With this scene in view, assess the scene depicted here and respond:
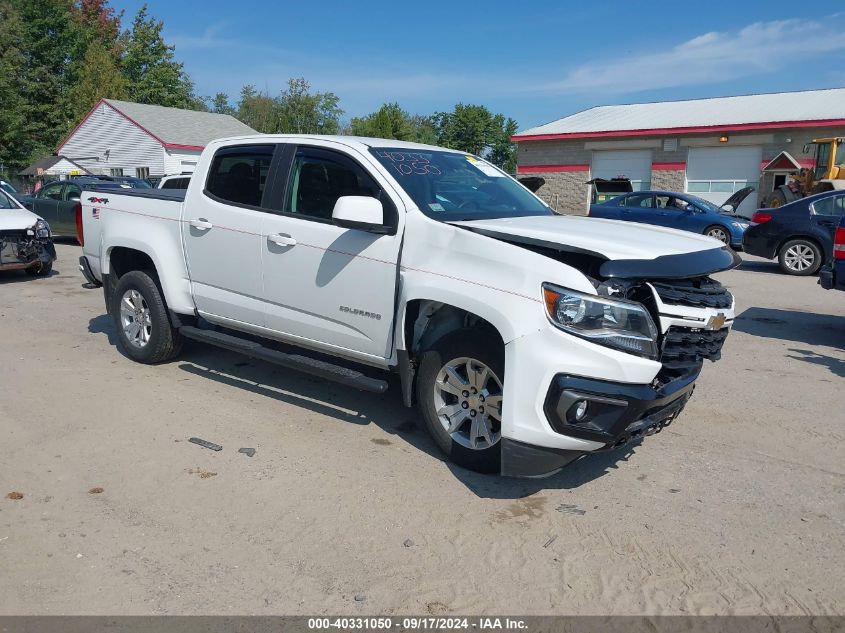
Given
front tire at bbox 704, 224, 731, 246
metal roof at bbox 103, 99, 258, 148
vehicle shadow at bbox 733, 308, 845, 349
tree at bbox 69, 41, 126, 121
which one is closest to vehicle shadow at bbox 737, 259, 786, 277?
front tire at bbox 704, 224, 731, 246

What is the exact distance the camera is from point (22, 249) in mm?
11164

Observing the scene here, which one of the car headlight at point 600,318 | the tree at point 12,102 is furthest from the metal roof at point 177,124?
the car headlight at point 600,318

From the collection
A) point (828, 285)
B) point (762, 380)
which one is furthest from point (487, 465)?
point (828, 285)

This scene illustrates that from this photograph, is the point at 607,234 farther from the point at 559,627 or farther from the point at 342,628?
the point at 342,628

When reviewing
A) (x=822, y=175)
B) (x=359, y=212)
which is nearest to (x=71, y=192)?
(x=359, y=212)

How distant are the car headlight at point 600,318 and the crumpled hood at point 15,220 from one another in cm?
1012

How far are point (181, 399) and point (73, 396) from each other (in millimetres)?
874

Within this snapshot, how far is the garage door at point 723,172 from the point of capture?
26953 mm

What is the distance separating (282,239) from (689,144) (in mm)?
26604

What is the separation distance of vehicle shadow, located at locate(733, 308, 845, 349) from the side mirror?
18.6 feet

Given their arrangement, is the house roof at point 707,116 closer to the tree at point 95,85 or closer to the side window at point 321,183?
the side window at point 321,183

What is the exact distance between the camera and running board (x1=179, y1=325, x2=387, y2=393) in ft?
15.2

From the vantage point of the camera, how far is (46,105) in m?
51.0

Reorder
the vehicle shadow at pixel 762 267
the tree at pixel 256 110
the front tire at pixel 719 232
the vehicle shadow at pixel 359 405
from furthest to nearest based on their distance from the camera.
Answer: the tree at pixel 256 110 < the front tire at pixel 719 232 < the vehicle shadow at pixel 762 267 < the vehicle shadow at pixel 359 405
